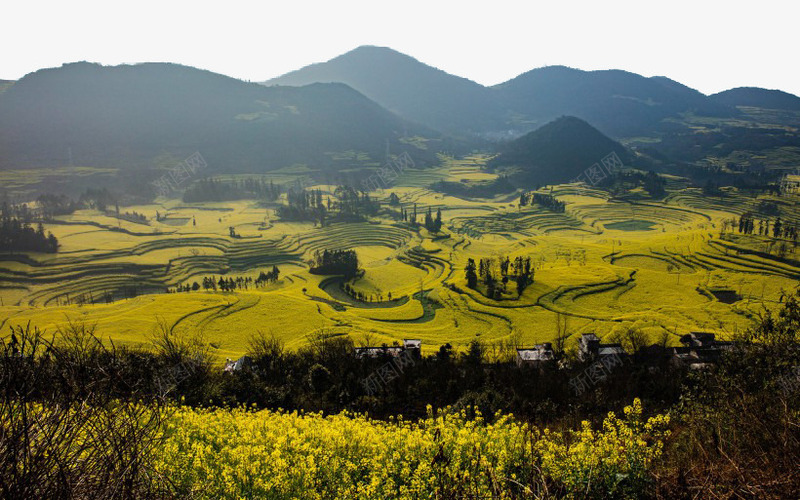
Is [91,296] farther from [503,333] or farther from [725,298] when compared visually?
[725,298]

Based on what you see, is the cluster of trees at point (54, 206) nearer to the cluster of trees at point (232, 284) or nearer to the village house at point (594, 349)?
the cluster of trees at point (232, 284)

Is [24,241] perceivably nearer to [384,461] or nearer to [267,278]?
[267,278]

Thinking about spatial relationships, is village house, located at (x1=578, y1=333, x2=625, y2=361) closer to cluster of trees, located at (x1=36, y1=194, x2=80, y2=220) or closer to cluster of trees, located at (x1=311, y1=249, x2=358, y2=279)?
cluster of trees, located at (x1=311, y1=249, x2=358, y2=279)

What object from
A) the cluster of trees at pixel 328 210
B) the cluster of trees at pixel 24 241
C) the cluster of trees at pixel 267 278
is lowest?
the cluster of trees at pixel 267 278

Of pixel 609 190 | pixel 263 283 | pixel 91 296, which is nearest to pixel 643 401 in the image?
pixel 263 283

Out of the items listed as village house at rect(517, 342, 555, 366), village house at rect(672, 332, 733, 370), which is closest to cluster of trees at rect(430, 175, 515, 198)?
village house at rect(672, 332, 733, 370)

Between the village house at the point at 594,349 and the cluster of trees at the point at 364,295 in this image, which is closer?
the village house at the point at 594,349

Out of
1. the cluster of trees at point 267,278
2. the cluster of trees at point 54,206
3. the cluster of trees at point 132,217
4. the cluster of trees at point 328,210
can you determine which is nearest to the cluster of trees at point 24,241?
the cluster of trees at point 54,206

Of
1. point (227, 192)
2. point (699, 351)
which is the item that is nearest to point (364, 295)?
point (699, 351)
